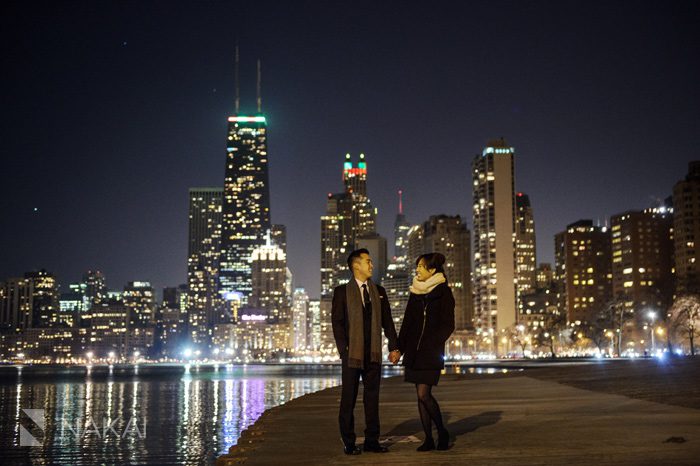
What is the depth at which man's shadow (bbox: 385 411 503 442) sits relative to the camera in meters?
10.6

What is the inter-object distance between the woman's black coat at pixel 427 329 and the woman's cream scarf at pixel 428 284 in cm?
4

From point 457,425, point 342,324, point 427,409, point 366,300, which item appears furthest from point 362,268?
point 457,425

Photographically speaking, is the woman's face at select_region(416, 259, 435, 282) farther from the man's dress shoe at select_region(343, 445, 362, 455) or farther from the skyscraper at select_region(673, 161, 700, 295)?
the skyscraper at select_region(673, 161, 700, 295)

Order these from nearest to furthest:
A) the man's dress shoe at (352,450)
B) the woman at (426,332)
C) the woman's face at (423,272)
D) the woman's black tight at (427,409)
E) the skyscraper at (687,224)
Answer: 1. the man's dress shoe at (352,450)
2. the woman's black tight at (427,409)
3. the woman at (426,332)
4. the woman's face at (423,272)
5. the skyscraper at (687,224)

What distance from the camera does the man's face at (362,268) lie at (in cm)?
948

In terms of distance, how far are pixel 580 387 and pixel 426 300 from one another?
12.6 metres

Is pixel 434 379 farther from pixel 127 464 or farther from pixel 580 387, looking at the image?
pixel 580 387

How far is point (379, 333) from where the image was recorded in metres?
9.48

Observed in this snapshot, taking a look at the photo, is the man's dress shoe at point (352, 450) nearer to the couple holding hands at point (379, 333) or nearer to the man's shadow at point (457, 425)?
the couple holding hands at point (379, 333)

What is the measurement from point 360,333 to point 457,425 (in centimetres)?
299

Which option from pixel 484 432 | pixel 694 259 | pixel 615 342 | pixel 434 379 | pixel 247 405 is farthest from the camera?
pixel 694 259

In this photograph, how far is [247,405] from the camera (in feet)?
105

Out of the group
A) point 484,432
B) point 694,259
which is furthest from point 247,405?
point 694,259

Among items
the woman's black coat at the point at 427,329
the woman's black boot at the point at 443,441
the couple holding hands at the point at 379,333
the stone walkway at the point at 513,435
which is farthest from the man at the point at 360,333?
the woman's black boot at the point at 443,441
